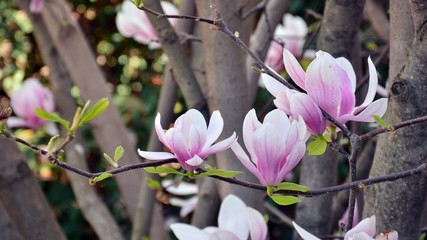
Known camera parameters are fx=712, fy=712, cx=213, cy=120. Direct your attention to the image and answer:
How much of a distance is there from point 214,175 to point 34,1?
78 cm

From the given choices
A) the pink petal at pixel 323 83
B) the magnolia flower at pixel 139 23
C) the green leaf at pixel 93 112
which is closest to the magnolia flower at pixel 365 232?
the pink petal at pixel 323 83

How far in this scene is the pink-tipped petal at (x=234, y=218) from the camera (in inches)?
29.2

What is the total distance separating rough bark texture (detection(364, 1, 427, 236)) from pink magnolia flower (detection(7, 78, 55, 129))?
86 centimetres

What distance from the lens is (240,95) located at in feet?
3.22

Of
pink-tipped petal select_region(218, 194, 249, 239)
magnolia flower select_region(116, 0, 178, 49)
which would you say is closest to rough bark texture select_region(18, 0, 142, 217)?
magnolia flower select_region(116, 0, 178, 49)

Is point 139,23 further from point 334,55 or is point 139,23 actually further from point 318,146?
point 318,146

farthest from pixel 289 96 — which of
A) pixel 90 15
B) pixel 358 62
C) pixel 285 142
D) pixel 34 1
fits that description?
pixel 90 15

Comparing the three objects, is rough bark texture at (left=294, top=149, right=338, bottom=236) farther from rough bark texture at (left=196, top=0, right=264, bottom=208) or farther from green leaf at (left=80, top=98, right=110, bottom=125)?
green leaf at (left=80, top=98, right=110, bottom=125)

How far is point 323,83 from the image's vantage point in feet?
2.00

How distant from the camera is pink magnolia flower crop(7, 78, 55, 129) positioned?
1.47 metres

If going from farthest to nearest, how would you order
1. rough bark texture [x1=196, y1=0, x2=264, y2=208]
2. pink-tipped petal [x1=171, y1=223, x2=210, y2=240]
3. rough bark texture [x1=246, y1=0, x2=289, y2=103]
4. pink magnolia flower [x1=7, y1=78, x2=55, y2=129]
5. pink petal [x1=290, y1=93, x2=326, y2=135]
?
pink magnolia flower [x1=7, y1=78, x2=55, y2=129], rough bark texture [x1=246, y1=0, x2=289, y2=103], rough bark texture [x1=196, y1=0, x2=264, y2=208], pink-tipped petal [x1=171, y1=223, x2=210, y2=240], pink petal [x1=290, y1=93, x2=326, y2=135]

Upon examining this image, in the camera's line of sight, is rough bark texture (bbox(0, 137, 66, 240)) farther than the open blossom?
Yes

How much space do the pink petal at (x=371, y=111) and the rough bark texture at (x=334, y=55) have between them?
1.14ft

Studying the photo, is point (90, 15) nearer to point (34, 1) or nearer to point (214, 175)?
point (34, 1)
